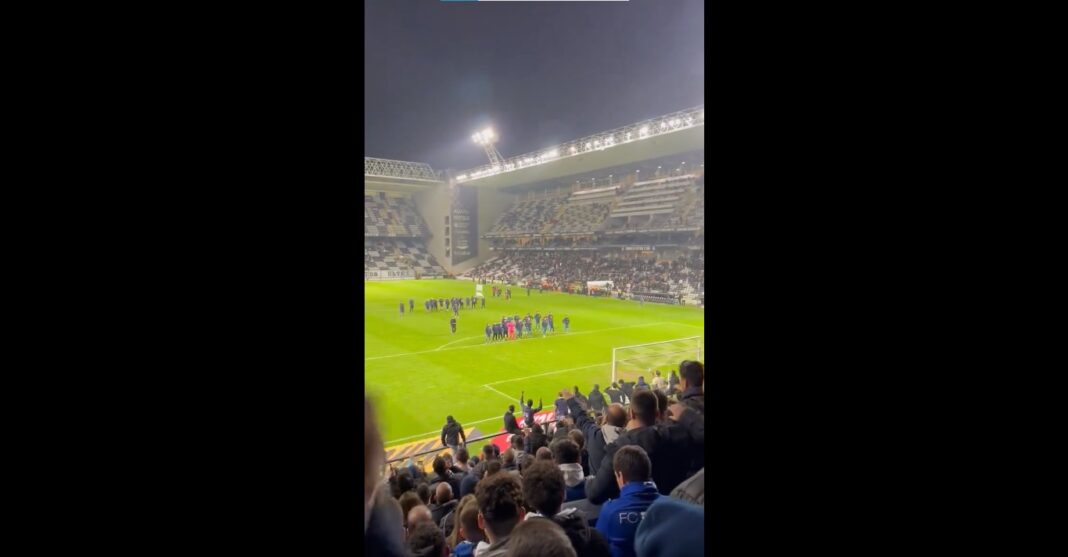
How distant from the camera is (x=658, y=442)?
269cm

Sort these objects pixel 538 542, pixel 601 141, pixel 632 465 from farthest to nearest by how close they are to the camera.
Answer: pixel 601 141
pixel 632 465
pixel 538 542

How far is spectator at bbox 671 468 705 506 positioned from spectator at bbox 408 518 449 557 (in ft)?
3.58

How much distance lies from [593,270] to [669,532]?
1.60m

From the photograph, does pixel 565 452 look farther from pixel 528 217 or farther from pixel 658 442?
pixel 528 217

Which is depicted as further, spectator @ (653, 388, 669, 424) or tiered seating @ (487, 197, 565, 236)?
tiered seating @ (487, 197, 565, 236)

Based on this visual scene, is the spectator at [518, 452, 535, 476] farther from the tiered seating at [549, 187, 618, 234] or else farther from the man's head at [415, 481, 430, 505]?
the tiered seating at [549, 187, 618, 234]

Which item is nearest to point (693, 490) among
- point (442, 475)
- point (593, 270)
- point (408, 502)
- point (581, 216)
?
point (442, 475)

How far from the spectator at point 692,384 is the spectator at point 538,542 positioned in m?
1.26

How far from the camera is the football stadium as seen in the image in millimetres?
2311

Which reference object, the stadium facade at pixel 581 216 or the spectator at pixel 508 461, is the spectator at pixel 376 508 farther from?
the stadium facade at pixel 581 216

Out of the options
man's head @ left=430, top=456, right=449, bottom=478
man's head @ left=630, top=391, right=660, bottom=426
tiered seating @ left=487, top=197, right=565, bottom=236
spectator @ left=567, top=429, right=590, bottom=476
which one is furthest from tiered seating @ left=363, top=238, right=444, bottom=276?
man's head @ left=630, top=391, right=660, bottom=426

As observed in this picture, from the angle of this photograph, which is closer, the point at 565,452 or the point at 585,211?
the point at 565,452
